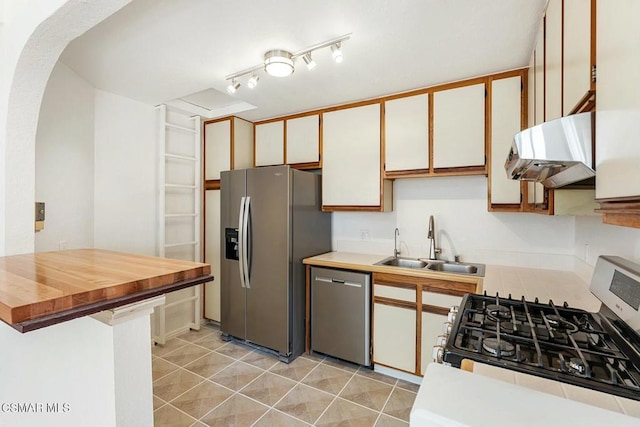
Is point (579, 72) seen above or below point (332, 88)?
below

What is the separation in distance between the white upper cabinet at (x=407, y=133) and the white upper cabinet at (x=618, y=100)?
1684mm

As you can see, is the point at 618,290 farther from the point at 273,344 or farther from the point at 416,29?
the point at 273,344

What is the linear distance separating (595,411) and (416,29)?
1.84 m

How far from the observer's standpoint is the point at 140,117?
2.88m

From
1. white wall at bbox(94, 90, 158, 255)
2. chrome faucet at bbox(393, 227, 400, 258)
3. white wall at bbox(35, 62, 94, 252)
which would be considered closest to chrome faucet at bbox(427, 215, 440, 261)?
chrome faucet at bbox(393, 227, 400, 258)

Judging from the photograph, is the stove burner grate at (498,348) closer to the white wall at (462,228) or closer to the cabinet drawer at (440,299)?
the cabinet drawer at (440,299)

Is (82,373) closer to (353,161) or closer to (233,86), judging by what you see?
(233,86)

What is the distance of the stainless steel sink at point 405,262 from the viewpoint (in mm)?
2611

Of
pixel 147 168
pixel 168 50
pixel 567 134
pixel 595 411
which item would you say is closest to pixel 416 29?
pixel 567 134

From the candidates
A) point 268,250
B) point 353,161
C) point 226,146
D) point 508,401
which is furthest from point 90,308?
point 226,146

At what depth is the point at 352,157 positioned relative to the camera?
2787 millimetres

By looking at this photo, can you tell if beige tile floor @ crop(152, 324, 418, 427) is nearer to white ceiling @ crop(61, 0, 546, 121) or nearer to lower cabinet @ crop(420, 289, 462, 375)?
lower cabinet @ crop(420, 289, 462, 375)

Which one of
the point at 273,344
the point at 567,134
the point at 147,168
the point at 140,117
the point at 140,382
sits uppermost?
the point at 140,117

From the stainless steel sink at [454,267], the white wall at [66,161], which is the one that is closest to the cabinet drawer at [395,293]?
the stainless steel sink at [454,267]
